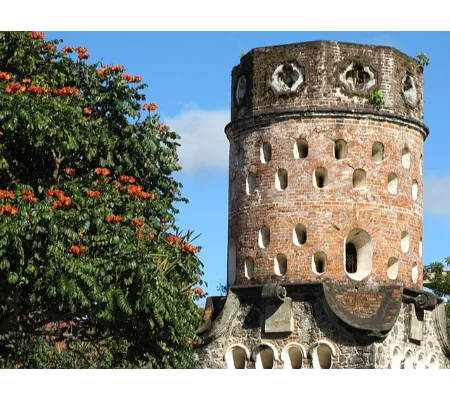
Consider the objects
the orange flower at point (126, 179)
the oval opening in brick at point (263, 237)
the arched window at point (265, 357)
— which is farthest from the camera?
the oval opening in brick at point (263, 237)

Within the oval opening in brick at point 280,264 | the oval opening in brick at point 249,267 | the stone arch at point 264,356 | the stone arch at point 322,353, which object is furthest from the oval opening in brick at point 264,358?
the oval opening in brick at point 249,267

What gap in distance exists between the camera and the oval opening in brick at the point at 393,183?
90.4 ft

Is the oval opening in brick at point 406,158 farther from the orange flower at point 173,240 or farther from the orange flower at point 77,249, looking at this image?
the orange flower at point 77,249

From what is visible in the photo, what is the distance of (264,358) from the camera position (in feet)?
86.9

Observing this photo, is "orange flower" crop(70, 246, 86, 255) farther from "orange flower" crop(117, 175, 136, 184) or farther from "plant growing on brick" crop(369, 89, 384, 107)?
"plant growing on brick" crop(369, 89, 384, 107)

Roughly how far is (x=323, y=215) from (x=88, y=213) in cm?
1102

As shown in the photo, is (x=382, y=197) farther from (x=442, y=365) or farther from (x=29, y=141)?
(x=29, y=141)

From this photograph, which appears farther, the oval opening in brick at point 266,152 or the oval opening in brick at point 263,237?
the oval opening in brick at point 266,152

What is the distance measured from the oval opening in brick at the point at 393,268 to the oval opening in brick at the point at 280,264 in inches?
110

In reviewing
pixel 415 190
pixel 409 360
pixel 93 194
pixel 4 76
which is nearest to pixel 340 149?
pixel 415 190

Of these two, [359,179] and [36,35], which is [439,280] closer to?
[359,179]

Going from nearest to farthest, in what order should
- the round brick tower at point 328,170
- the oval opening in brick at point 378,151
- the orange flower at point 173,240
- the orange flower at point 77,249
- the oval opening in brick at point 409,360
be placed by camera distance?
the orange flower at point 77,249 < the orange flower at point 173,240 < the oval opening in brick at point 409,360 < the round brick tower at point 328,170 < the oval opening in brick at point 378,151

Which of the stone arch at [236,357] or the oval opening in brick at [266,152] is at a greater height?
the oval opening in brick at [266,152]
